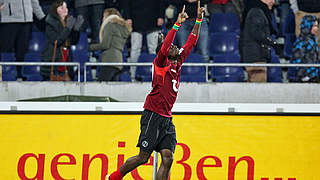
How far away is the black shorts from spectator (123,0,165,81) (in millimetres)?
3846

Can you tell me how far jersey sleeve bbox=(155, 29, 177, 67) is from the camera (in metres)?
4.59

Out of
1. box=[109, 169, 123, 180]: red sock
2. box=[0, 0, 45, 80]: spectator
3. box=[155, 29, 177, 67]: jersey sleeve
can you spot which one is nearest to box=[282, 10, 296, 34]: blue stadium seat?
box=[0, 0, 45, 80]: spectator

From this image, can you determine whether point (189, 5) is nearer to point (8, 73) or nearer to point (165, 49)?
point (8, 73)

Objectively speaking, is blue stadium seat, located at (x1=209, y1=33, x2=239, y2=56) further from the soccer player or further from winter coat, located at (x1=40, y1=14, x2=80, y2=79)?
the soccer player

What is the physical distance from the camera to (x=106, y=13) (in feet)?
27.2

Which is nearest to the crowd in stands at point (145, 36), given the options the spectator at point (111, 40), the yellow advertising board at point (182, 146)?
the spectator at point (111, 40)

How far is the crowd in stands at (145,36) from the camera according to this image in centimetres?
827

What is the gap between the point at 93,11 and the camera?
880 centimetres

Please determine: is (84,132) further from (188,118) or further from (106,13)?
(106,13)

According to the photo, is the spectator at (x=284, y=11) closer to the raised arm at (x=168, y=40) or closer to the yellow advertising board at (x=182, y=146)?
the yellow advertising board at (x=182, y=146)

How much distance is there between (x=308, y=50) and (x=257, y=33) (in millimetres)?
1030

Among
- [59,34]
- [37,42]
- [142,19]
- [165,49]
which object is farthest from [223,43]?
[165,49]

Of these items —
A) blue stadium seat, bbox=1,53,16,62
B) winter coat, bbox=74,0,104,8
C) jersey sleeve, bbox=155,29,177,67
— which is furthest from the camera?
blue stadium seat, bbox=1,53,16,62

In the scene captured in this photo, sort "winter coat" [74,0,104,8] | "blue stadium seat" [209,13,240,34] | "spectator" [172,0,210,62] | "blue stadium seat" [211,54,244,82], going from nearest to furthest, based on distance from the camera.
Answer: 1. "spectator" [172,0,210,62]
2. "winter coat" [74,0,104,8]
3. "blue stadium seat" [211,54,244,82]
4. "blue stadium seat" [209,13,240,34]
